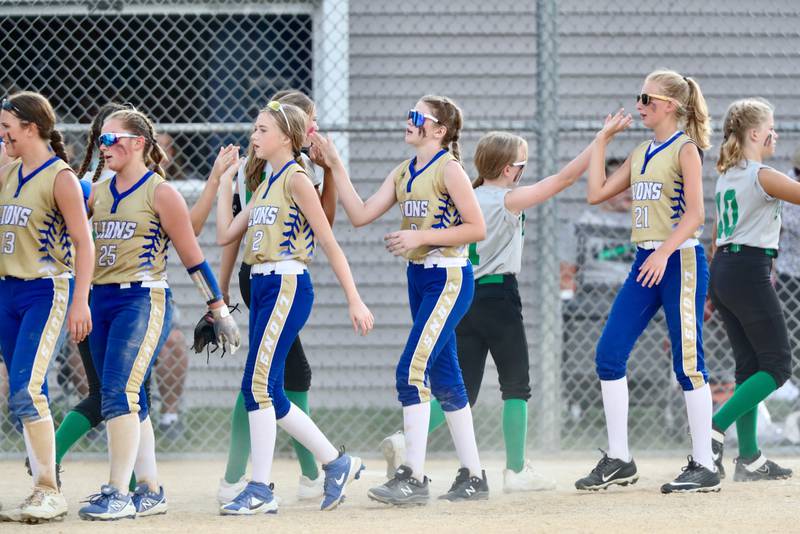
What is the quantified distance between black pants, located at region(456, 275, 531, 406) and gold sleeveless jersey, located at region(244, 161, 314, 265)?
42.9 inches

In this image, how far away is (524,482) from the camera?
559 cm

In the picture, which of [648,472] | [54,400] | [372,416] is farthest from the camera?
[372,416]

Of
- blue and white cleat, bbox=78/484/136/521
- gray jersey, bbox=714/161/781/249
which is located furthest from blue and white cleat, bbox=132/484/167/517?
gray jersey, bbox=714/161/781/249

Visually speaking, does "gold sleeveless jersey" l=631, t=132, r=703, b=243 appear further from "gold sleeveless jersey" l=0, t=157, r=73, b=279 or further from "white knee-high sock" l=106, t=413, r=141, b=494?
"gold sleeveless jersey" l=0, t=157, r=73, b=279

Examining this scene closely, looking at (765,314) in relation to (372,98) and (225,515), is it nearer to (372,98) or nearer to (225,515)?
(225,515)

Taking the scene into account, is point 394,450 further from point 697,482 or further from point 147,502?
point 697,482

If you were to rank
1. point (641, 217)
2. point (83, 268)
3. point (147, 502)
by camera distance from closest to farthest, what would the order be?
1. point (83, 268)
2. point (147, 502)
3. point (641, 217)

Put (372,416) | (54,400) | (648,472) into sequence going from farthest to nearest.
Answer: (372,416)
(54,400)
(648,472)

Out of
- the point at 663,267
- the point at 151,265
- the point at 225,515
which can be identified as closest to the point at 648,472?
the point at 663,267

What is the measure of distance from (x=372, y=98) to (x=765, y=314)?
157 inches

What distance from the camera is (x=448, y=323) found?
16.2 feet

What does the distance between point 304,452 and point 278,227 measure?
1191mm

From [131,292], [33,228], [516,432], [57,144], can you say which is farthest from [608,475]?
[57,144]

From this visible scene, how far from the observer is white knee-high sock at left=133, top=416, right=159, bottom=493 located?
491 centimetres
